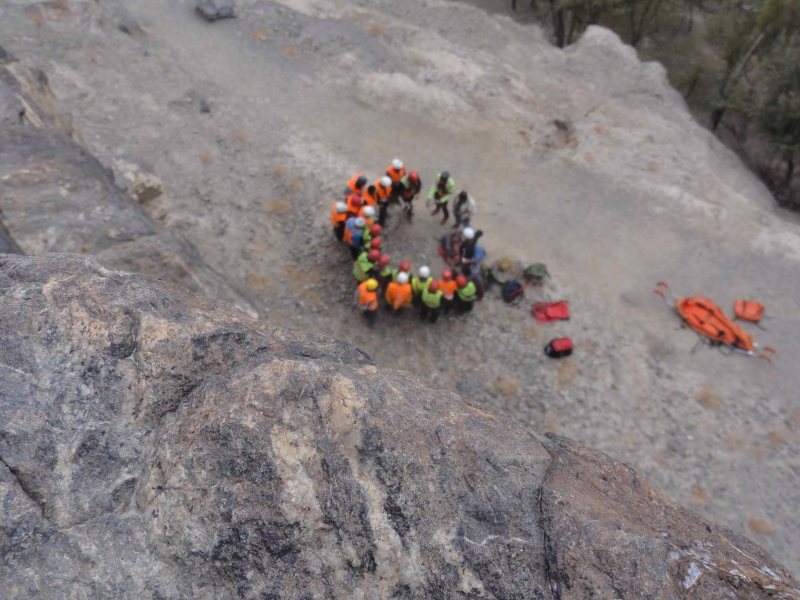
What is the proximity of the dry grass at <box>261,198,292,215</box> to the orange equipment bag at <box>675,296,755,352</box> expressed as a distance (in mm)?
11336

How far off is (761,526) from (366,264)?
10.2 metres

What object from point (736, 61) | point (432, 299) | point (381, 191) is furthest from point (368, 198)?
point (736, 61)

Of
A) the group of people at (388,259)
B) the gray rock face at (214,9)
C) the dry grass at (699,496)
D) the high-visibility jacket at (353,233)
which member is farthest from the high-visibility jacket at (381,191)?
the gray rock face at (214,9)

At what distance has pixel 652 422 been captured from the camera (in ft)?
39.1

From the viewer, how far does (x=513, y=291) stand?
Result: 44.7ft

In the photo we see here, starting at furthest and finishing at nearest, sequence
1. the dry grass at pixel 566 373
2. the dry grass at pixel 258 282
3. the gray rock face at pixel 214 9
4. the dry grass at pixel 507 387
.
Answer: the gray rock face at pixel 214 9, the dry grass at pixel 258 282, the dry grass at pixel 566 373, the dry grass at pixel 507 387

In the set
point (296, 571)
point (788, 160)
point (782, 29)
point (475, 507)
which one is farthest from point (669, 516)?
point (782, 29)

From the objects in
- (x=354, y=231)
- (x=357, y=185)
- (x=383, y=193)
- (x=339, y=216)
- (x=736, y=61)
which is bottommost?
(x=339, y=216)

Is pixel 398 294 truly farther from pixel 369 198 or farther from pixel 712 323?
pixel 712 323

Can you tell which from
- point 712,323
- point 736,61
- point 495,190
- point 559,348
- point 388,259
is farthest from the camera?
point 736,61

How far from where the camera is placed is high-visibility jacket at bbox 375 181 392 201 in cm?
1342

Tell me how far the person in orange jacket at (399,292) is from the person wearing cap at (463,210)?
3.63 metres

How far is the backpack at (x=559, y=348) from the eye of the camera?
41.5 ft

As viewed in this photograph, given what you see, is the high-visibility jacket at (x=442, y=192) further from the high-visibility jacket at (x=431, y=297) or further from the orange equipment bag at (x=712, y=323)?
the orange equipment bag at (x=712, y=323)
